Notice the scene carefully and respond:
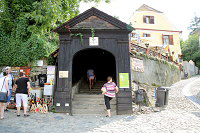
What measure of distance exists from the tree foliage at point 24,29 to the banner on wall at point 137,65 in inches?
237

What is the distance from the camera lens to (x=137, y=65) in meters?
12.1

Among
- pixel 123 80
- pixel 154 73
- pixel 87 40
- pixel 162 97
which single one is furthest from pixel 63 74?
pixel 154 73

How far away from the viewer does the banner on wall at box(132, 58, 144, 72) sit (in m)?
11.7

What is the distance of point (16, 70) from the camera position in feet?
30.9

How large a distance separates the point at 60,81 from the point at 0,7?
6789 millimetres

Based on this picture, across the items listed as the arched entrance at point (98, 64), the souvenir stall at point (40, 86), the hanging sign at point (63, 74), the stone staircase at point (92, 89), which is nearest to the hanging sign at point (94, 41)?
the hanging sign at point (63, 74)

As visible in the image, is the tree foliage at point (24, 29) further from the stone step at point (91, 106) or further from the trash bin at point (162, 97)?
the trash bin at point (162, 97)

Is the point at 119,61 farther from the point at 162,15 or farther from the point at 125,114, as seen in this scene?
the point at 162,15

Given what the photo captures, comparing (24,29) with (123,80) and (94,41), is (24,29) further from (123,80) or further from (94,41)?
(123,80)

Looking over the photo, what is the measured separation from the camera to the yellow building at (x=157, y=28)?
2356 centimetres

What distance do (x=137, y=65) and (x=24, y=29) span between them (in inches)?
336

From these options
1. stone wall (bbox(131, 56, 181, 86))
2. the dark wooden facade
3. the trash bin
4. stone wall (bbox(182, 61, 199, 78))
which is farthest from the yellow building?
the dark wooden facade

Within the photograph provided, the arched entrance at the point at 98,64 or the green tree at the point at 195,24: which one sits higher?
the green tree at the point at 195,24

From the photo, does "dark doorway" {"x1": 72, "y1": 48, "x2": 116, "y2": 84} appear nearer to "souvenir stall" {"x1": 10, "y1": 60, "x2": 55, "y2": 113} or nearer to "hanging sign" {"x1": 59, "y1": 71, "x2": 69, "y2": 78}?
"souvenir stall" {"x1": 10, "y1": 60, "x2": 55, "y2": 113}
